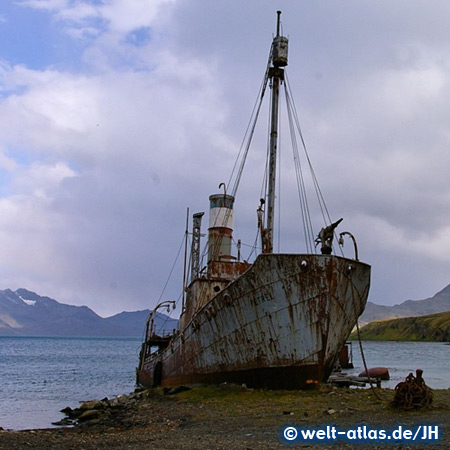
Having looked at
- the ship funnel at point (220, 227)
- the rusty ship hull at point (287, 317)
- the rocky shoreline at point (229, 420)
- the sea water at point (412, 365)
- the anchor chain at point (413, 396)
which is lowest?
the sea water at point (412, 365)

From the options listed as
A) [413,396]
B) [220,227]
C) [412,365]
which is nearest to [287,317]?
[413,396]

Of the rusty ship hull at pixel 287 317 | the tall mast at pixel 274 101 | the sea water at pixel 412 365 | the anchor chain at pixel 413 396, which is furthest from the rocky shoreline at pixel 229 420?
the sea water at pixel 412 365

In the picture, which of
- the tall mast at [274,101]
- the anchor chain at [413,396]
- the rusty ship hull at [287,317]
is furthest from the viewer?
the tall mast at [274,101]

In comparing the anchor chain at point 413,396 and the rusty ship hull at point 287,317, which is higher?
the rusty ship hull at point 287,317

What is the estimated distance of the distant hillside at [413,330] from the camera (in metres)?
149

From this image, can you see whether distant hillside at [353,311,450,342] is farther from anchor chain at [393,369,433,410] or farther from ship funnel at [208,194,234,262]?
anchor chain at [393,369,433,410]

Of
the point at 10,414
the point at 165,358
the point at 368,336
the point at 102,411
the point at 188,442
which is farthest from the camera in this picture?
the point at 368,336

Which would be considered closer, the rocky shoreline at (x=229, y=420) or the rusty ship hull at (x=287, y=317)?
the rocky shoreline at (x=229, y=420)

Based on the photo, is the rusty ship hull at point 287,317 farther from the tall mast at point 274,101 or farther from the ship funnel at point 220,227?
the ship funnel at point 220,227

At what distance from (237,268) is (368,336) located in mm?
166745

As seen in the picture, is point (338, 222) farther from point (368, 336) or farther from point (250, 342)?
point (368, 336)

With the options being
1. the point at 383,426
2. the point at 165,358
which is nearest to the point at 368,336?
the point at 165,358

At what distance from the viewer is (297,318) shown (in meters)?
16.8

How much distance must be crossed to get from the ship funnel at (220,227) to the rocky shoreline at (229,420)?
679cm
